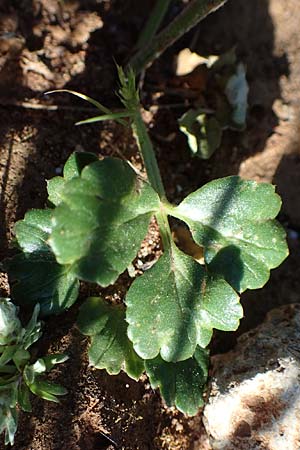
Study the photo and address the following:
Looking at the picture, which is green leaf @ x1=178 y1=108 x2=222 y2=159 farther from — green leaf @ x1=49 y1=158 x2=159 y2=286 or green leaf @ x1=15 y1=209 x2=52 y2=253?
green leaf @ x1=15 y1=209 x2=52 y2=253

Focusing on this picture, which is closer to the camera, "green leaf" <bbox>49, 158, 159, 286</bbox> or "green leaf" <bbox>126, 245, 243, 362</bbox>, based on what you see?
"green leaf" <bbox>49, 158, 159, 286</bbox>

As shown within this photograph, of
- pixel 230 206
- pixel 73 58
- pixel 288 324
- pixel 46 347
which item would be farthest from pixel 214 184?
pixel 73 58

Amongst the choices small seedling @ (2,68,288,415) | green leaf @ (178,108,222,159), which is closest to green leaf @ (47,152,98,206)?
small seedling @ (2,68,288,415)

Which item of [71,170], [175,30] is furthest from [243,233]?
[175,30]

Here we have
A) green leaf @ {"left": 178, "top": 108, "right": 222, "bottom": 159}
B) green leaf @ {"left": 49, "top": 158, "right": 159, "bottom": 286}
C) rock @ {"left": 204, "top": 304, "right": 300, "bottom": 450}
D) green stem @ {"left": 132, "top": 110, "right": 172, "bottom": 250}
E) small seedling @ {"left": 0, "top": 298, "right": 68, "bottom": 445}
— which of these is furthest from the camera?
green leaf @ {"left": 178, "top": 108, "right": 222, "bottom": 159}

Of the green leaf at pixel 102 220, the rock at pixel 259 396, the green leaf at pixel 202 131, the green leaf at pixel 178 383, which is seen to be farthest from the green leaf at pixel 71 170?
the rock at pixel 259 396

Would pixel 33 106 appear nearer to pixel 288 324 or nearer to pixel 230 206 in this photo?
pixel 230 206
